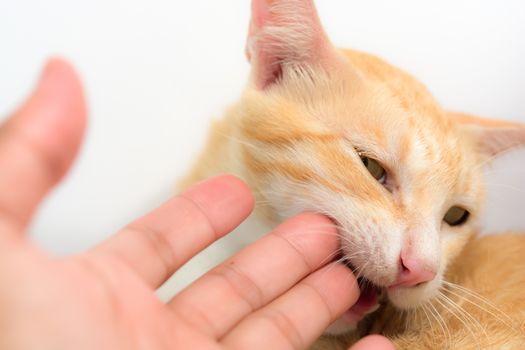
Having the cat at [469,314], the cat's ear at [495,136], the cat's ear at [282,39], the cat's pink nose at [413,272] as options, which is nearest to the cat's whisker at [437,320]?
the cat at [469,314]

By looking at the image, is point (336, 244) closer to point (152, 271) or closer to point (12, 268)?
point (152, 271)

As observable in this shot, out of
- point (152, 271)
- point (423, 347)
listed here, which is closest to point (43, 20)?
point (152, 271)

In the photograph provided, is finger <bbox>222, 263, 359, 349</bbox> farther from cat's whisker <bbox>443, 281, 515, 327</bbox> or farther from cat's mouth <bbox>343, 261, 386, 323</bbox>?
cat's whisker <bbox>443, 281, 515, 327</bbox>

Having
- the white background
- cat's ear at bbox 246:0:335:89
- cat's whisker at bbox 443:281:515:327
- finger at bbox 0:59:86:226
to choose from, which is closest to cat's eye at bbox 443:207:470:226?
cat's whisker at bbox 443:281:515:327

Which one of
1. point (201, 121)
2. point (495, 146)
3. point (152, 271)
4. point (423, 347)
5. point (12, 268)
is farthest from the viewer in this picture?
point (201, 121)

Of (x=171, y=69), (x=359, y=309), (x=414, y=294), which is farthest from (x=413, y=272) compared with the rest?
(x=171, y=69)

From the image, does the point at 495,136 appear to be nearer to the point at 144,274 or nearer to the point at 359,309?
the point at 359,309

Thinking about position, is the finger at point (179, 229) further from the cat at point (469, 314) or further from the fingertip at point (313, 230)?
the cat at point (469, 314)
